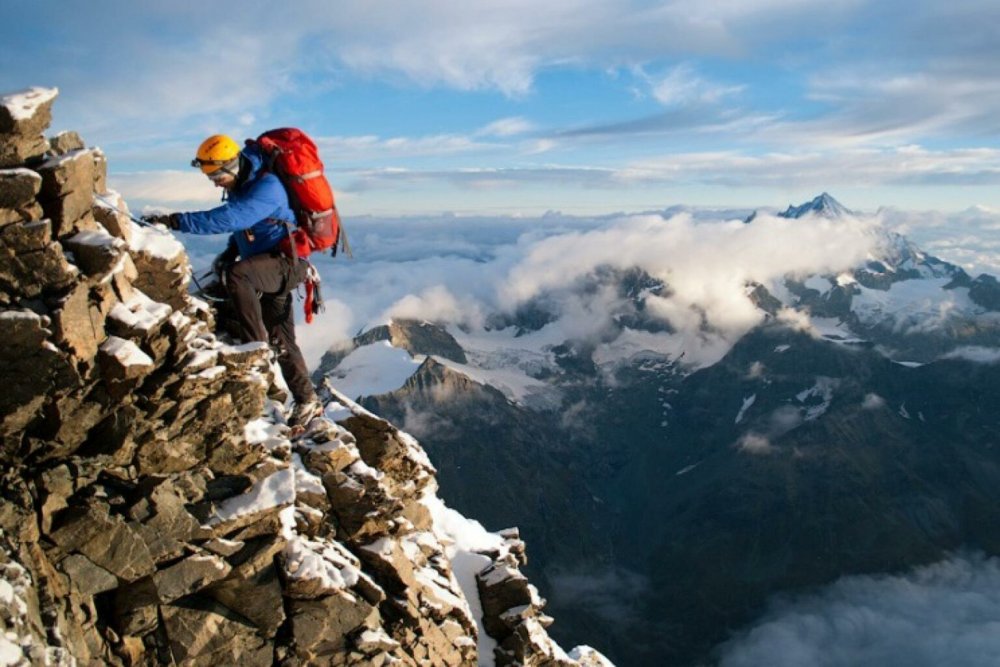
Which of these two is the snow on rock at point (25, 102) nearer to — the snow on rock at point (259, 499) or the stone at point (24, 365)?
the stone at point (24, 365)

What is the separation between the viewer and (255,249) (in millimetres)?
20359

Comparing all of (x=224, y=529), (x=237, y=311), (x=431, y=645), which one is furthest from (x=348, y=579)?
(x=237, y=311)

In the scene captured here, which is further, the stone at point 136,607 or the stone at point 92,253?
the stone at point 136,607

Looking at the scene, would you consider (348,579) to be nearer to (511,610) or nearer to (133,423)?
(133,423)

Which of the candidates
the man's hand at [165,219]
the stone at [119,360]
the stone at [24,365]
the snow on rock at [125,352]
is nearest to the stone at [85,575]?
the stone at [24,365]

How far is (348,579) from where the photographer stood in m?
19.7

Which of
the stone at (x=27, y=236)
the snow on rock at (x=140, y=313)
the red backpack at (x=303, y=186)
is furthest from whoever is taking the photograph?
the red backpack at (x=303, y=186)

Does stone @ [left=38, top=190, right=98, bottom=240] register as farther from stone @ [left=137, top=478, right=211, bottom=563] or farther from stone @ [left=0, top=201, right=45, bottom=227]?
stone @ [left=137, top=478, right=211, bottom=563]

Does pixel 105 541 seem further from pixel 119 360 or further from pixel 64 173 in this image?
pixel 64 173

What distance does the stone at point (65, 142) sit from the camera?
15.9m

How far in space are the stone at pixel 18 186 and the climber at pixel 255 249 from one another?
12.0 feet

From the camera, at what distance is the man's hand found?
1802 centimetres

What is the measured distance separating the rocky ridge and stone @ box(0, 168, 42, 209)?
0.03 metres

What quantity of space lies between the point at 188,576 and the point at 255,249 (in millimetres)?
8969
